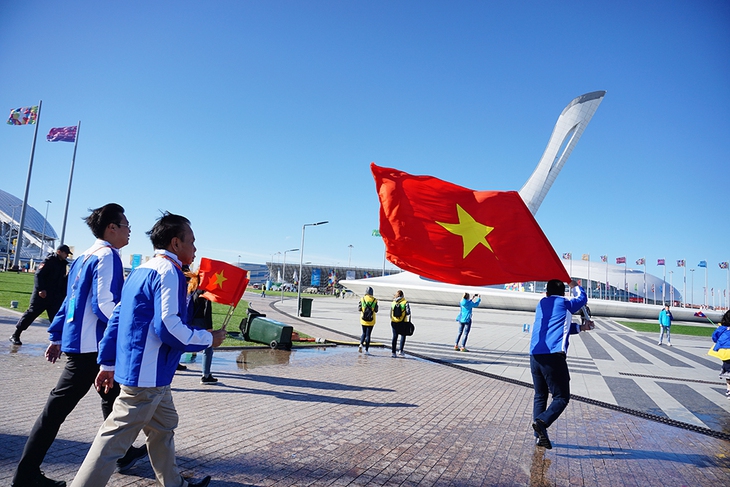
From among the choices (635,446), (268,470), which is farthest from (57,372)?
(635,446)

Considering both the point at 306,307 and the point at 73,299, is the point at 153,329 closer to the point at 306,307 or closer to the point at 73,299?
the point at 73,299

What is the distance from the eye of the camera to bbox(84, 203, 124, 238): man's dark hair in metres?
3.71

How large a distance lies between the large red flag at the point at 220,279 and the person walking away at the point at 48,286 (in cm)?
296

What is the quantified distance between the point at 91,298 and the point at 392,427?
142 inches

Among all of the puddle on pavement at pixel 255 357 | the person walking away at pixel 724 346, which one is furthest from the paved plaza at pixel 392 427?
the person walking away at pixel 724 346

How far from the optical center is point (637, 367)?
13359mm

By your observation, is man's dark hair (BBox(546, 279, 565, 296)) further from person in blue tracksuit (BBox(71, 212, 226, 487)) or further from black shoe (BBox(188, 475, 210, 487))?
black shoe (BBox(188, 475, 210, 487))

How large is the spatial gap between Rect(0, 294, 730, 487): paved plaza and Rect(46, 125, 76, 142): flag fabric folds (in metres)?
27.3

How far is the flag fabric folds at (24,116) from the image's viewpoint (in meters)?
30.6

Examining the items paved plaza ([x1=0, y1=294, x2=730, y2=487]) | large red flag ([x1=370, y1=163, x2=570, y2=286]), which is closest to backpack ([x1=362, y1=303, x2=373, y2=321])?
paved plaza ([x1=0, y1=294, x2=730, y2=487])

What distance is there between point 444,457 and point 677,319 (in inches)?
2590

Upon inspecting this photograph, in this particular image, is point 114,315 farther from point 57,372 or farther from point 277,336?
point 277,336

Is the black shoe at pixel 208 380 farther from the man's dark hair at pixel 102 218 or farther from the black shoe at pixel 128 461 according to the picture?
the man's dark hair at pixel 102 218

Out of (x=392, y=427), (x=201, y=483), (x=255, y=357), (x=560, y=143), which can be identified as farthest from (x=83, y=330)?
(x=560, y=143)
